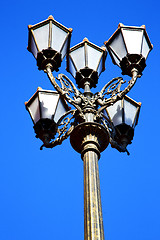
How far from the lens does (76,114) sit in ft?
26.1

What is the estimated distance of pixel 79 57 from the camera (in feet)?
30.2

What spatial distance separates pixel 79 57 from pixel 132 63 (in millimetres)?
1155

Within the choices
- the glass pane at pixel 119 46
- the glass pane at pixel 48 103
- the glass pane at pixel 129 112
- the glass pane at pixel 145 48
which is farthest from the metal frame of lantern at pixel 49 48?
the glass pane at pixel 129 112

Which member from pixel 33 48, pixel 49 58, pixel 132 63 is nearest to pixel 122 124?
pixel 132 63

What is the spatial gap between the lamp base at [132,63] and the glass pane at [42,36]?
124cm

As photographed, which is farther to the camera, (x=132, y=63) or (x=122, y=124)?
(x=122, y=124)

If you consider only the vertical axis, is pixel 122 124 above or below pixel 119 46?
below

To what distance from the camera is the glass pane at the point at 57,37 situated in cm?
834

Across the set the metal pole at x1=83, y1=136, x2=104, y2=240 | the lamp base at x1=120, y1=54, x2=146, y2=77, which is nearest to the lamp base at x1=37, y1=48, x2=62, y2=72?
the lamp base at x1=120, y1=54, x2=146, y2=77

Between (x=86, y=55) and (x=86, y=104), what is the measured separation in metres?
1.51

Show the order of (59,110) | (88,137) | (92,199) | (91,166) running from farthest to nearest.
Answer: (59,110) → (88,137) → (91,166) → (92,199)

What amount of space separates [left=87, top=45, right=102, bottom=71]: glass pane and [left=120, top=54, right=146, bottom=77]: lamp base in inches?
26.5

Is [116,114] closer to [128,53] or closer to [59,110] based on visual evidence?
[59,110]

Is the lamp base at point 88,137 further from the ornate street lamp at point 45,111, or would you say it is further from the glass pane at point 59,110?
the glass pane at point 59,110
